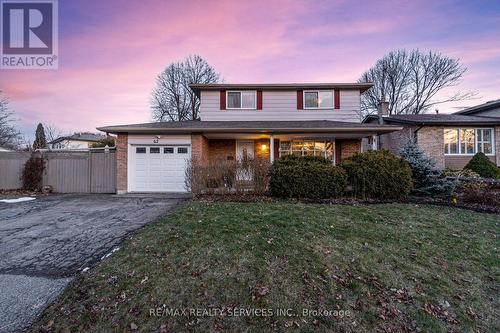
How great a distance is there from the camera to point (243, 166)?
786cm

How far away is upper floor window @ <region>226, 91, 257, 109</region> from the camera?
42.4ft

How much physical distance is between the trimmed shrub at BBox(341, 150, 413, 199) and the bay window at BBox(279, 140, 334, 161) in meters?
4.78

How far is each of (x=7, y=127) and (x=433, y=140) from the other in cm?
3373

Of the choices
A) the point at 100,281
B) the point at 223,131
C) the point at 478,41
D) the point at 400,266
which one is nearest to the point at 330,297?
the point at 400,266

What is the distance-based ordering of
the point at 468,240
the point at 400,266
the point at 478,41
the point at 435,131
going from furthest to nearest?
the point at 435,131
the point at 478,41
the point at 468,240
the point at 400,266

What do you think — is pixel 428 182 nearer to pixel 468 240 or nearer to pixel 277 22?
pixel 468 240

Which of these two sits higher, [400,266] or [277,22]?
[277,22]

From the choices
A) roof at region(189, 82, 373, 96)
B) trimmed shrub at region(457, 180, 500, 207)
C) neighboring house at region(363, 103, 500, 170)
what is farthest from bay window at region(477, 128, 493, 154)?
trimmed shrub at region(457, 180, 500, 207)

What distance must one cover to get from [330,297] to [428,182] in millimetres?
8527

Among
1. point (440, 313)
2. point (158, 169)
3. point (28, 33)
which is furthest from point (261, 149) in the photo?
point (28, 33)

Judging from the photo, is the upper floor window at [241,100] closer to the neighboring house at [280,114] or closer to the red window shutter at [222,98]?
the neighboring house at [280,114]

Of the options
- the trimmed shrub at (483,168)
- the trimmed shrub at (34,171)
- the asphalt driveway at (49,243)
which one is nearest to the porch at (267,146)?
the asphalt driveway at (49,243)

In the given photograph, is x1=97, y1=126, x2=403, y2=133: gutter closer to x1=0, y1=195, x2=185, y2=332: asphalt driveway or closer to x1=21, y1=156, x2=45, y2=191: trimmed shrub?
x1=0, y1=195, x2=185, y2=332: asphalt driveway

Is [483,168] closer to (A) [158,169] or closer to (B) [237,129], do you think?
(B) [237,129]
